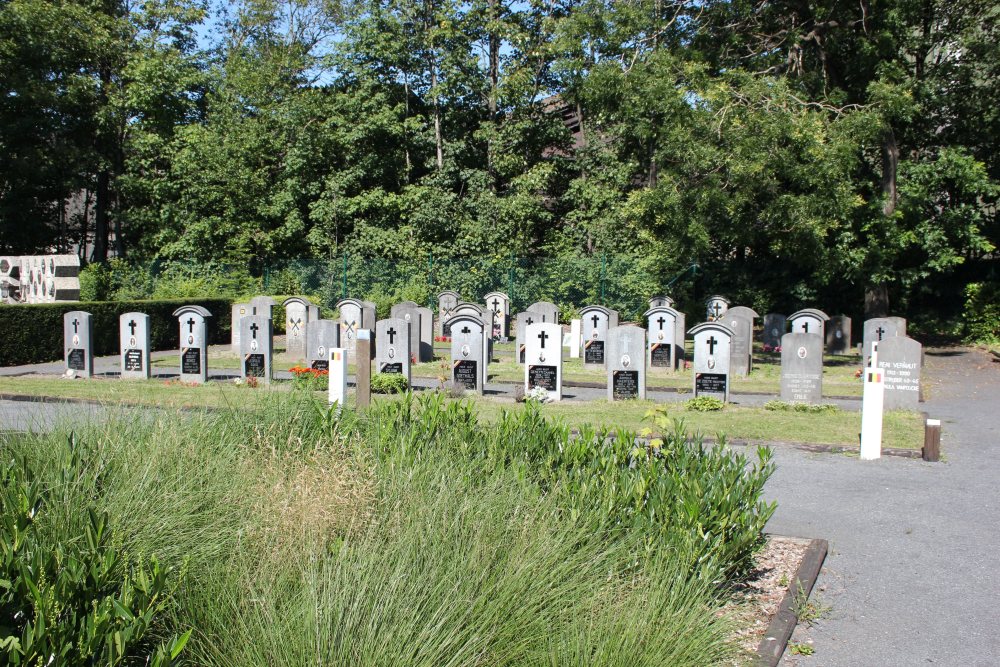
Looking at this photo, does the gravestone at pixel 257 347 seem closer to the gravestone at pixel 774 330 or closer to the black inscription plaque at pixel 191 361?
the black inscription plaque at pixel 191 361

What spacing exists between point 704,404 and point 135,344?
36.7 ft

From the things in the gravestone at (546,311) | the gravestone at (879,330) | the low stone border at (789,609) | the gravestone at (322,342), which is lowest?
the low stone border at (789,609)

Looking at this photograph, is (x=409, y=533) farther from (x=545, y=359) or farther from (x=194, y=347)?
(x=194, y=347)

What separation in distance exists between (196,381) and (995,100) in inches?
954

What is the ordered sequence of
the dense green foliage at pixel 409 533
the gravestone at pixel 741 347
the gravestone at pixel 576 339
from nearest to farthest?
the dense green foliage at pixel 409 533 < the gravestone at pixel 741 347 < the gravestone at pixel 576 339

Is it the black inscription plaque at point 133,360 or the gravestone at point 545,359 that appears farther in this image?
the black inscription plaque at point 133,360

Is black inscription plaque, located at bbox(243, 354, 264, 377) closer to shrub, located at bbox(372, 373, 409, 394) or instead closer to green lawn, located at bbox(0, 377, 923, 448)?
green lawn, located at bbox(0, 377, 923, 448)

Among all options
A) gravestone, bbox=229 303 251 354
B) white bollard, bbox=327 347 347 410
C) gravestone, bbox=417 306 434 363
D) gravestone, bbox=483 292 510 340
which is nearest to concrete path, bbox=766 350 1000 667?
white bollard, bbox=327 347 347 410

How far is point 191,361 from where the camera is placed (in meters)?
17.1

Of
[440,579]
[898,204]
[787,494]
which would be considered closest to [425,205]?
[898,204]

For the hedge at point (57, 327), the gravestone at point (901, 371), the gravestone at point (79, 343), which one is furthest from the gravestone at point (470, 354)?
the gravestone at point (79, 343)

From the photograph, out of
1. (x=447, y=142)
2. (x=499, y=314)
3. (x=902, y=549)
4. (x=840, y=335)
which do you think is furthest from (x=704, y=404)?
(x=447, y=142)

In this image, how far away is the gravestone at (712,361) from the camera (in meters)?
15.0

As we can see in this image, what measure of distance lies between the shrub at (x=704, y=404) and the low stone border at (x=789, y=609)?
6678 mm
